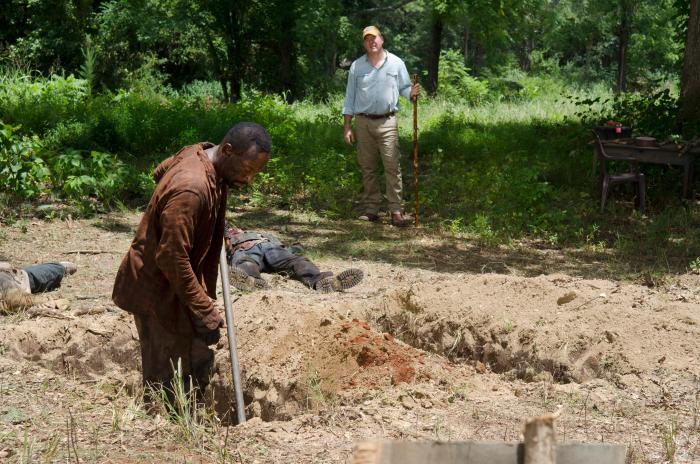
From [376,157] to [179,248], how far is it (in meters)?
6.56

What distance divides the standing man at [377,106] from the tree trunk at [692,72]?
4.18m

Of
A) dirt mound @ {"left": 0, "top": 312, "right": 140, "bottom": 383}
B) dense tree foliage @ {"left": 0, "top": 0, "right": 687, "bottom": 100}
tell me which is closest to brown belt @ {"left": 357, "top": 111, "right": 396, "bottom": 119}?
dirt mound @ {"left": 0, "top": 312, "right": 140, "bottom": 383}

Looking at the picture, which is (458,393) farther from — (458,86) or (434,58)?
(458,86)

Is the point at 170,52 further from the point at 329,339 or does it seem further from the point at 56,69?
the point at 329,339

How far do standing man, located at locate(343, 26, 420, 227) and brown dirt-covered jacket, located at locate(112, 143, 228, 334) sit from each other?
5579 mm

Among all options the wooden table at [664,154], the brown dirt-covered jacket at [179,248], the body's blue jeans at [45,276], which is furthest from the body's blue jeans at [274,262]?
the wooden table at [664,154]

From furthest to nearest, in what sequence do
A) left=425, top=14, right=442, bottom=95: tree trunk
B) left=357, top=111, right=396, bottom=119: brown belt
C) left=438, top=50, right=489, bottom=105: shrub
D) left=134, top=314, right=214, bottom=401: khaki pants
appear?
1. left=425, top=14, right=442, bottom=95: tree trunk
2. left=438, top=50, right=489, bottom=105: shrub
3. left=357, top=111, right=396, bottom=119: brown belt
4. left=134, top=314, right=214, bottom=401: khaki pants

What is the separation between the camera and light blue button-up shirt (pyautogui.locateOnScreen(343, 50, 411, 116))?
33.0 ft

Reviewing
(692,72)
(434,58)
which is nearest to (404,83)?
(692,72)

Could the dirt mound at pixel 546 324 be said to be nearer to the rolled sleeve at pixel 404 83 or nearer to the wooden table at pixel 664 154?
the rolled sleeve at pixel 404 83

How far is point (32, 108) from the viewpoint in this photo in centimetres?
1348

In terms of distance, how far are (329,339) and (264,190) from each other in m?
6.40

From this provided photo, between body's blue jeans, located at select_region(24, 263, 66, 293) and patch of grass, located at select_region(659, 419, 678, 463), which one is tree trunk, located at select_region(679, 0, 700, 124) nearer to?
patch of grass, located at select_region(659, 419, 678, 463)

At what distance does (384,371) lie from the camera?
5.40 m
